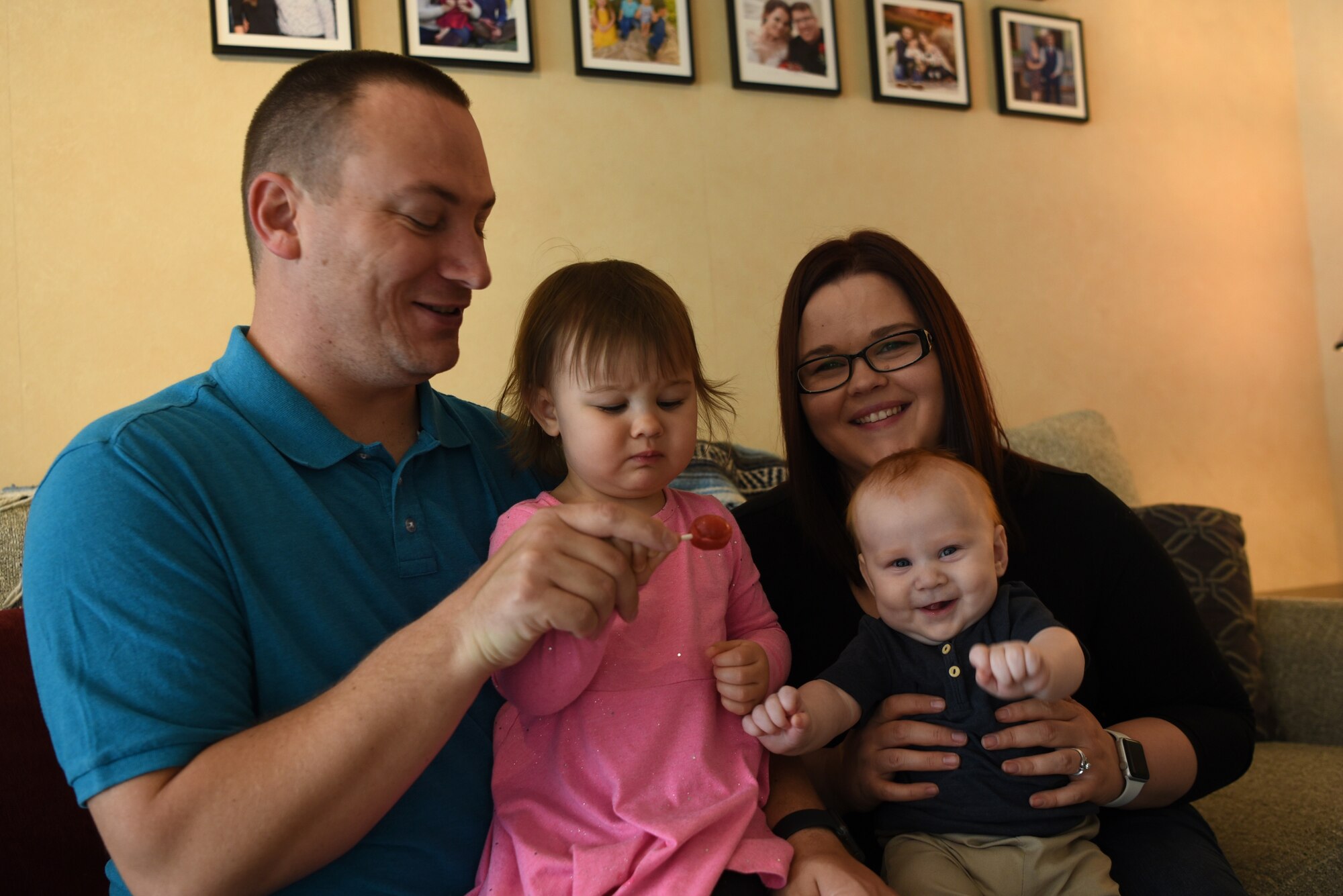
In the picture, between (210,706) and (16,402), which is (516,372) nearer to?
(210,706)

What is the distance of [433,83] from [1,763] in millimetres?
1184

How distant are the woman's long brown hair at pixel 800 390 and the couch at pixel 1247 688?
53 cm

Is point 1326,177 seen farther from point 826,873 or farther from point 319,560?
point 319,560

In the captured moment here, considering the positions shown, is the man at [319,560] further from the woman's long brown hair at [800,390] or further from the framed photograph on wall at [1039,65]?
the framed photograph on wall at [1039,65]

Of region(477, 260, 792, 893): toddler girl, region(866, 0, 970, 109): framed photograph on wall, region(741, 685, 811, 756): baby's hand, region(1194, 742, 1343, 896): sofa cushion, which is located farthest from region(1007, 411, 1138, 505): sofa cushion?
region(741, 685, 811, 756): baby's hand

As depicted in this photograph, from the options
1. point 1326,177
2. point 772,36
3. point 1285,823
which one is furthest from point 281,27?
point 1326,177

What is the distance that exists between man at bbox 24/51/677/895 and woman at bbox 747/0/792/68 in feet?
6.81

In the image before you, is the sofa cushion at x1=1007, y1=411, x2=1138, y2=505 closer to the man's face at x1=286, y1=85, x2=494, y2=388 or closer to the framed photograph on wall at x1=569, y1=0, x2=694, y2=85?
the framed photograph on wall at x1=569, y1=0, x2=694, y2=85

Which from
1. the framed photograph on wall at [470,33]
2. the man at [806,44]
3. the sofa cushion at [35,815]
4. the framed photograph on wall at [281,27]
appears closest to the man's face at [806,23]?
the man at [806,44]

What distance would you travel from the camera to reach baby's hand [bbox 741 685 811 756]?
1.29 metres

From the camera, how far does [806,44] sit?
3.45m

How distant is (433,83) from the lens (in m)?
1.49

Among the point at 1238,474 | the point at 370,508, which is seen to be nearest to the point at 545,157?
the point at 370,508

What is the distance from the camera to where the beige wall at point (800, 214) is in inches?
105
